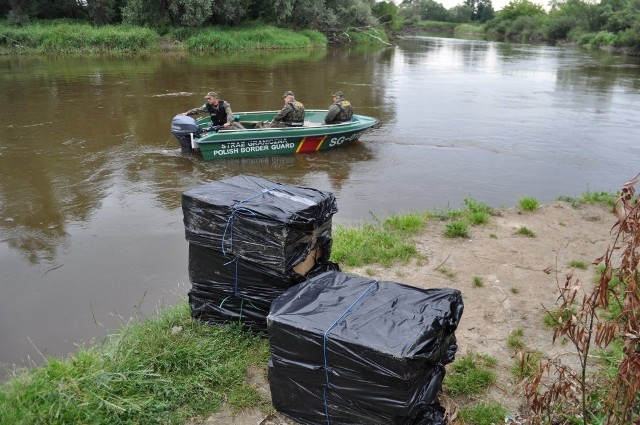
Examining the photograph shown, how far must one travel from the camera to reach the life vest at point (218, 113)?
12.4 metres

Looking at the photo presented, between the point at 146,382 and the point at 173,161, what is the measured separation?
8.66 meters

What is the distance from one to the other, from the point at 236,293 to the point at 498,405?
224 centimetres

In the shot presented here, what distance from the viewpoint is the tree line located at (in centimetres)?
3500

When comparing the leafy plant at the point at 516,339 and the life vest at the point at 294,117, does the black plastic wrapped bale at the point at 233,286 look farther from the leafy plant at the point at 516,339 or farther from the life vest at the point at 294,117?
the life vest at the point at 294,117

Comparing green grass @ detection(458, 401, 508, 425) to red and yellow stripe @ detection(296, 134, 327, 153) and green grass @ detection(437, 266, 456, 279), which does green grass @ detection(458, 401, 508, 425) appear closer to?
green grass @ detection(437, 266, 456, 279)

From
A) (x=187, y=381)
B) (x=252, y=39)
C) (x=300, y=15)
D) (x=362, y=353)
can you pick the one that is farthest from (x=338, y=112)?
(x=300, y=15)

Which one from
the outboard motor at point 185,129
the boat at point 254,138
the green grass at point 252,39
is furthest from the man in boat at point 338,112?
the green grass at point 252,39

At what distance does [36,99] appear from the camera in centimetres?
1786

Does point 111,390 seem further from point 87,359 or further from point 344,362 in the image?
point 344,362

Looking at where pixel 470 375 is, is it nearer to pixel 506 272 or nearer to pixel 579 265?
pixel 506 272

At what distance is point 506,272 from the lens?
6.42m

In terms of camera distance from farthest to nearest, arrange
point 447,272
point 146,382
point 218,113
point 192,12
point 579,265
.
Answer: point 192,12 < point 218,113 < point 579,265 < point 447,272 < point 146,382

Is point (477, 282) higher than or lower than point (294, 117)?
lower

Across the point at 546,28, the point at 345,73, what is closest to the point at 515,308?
the point at 345,73
